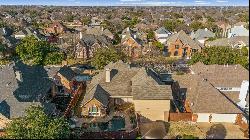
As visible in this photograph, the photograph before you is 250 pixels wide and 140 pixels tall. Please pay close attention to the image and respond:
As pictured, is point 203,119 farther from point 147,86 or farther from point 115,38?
point 115,38

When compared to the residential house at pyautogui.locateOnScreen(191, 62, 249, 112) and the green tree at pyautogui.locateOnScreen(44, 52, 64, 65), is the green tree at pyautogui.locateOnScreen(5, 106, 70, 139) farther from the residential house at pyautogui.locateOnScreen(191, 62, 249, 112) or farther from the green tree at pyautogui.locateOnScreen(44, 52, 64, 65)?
the green tree at pyautogui.locateOnScreen(44, 52, 64, 65)

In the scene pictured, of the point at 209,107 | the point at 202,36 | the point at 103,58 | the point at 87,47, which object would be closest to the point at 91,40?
the point at 87,47

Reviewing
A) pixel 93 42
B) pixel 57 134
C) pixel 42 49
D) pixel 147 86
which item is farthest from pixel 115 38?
pixel 57 134

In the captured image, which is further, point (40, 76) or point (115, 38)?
point (115, 38)

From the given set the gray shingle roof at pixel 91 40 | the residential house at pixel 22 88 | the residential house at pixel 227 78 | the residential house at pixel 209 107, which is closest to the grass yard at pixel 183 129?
the residential house at pixel 209 107

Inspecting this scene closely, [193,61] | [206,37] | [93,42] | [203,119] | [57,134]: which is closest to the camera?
[57,134]

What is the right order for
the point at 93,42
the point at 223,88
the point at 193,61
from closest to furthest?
1. the point at 223,88
2. the point at 193,61
3. the point at 93,42

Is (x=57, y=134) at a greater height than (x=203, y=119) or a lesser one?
greater

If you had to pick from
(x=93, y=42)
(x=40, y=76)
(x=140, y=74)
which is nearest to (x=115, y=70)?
(x=140, y=74)
